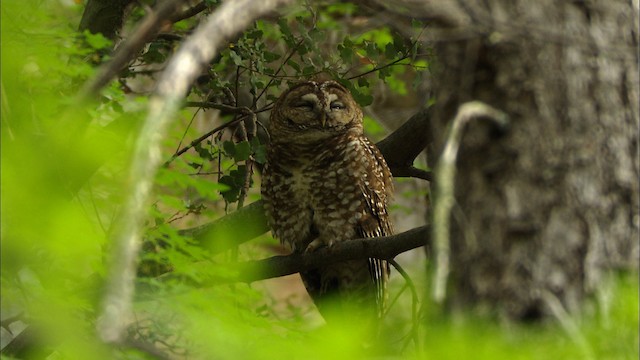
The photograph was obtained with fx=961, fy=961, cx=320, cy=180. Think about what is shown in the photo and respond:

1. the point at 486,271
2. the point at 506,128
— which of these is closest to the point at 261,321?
the point at 486,271

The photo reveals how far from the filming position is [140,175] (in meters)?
1.93

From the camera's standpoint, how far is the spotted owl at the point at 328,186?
557cm

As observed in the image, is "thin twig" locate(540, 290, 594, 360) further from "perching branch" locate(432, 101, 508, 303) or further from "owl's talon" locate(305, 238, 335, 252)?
"owl's talon" locate(305, 238, 335, 252)

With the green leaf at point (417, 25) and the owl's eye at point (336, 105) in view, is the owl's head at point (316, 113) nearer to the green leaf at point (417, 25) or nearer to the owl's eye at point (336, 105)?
A: the owl's eye at point (336, 105)

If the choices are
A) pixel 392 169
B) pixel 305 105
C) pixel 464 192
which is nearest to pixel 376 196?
pixel 392 169

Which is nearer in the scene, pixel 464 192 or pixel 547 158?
pixel 547 158

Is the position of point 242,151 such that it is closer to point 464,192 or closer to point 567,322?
point 464,192

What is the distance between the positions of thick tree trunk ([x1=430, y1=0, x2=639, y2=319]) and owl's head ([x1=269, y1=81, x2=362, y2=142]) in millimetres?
3025

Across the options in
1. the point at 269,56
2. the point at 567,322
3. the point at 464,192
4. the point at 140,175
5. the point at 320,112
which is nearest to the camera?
the point at 140,175

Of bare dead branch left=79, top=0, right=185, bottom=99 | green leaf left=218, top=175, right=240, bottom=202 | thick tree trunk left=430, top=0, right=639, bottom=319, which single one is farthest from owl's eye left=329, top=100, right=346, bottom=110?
bare dead branch left=79, top=0, right=185, bottom=99

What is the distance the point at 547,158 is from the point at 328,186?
298 cm

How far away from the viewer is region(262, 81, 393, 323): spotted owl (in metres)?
5.57

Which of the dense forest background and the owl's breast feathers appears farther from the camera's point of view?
→ the owl's breast feathers

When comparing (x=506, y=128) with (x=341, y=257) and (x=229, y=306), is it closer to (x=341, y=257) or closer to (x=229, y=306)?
(x=229, y=306)
